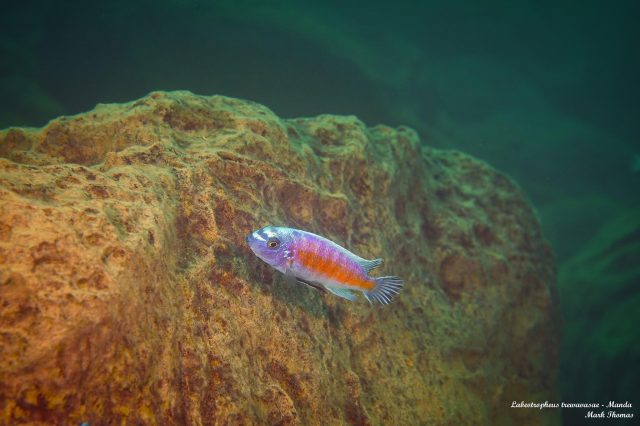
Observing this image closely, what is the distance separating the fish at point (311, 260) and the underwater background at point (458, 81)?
10.5m

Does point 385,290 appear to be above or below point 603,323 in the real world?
above

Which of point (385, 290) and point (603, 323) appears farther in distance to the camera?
point (603, 323)

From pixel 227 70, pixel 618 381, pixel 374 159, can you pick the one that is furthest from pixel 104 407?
pixel 227 70

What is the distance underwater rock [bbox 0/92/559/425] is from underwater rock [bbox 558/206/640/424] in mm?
4931

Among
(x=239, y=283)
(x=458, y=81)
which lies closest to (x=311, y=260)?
(x=239, y=283)

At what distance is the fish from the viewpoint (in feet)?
8.71

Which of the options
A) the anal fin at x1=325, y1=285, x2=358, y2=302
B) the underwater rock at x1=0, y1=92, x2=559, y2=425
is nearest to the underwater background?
the underwater rock at x1=0, y1=92, x2=559, y2=425

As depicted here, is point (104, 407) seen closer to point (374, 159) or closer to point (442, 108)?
point (374, 159)

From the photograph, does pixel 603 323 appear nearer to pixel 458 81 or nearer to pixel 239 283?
pixel 239 283

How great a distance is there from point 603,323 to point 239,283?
1316 centimetres

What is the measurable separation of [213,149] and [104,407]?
2.38m

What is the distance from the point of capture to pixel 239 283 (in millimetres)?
2891

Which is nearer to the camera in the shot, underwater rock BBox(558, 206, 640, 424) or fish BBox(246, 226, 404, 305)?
fish BBox(246, 226, 404, 305)

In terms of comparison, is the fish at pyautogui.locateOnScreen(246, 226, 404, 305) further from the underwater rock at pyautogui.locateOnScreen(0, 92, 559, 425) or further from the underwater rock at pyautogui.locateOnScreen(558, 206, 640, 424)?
the underwater rock at pyautogui.locateOnScreen(558, 206, 640, 424)
